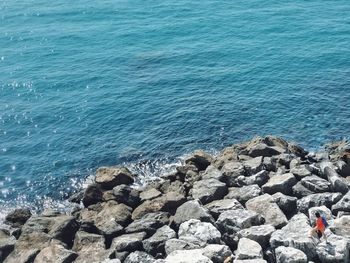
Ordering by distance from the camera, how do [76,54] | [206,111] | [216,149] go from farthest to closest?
[76,54]
[206,111]
[216,149]

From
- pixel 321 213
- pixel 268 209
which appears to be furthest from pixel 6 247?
pixel 321 213

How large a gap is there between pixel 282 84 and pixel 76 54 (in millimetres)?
34213

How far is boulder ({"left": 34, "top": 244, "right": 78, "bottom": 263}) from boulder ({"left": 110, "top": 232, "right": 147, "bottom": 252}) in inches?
122

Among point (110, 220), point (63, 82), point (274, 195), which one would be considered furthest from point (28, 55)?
point (274, 195)

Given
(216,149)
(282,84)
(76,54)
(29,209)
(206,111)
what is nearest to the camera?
(29,209)

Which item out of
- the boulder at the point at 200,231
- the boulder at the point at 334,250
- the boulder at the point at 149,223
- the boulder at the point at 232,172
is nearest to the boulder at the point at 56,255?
the boulder at the point at 149,223

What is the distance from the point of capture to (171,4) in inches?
4011

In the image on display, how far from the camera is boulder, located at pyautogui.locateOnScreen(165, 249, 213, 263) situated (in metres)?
33.0

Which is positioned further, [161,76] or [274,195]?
[161,76]

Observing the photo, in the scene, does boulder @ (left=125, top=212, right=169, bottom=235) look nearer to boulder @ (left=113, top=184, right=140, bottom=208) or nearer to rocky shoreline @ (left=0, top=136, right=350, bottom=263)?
rocky shoreline @ (left=0, top=136, right=350, bottom=263)

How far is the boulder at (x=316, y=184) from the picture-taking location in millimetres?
41469

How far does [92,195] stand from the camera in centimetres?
4794

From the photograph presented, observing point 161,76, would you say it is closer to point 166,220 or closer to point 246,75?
point 246,75

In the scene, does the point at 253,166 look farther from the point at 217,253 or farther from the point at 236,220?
the point at 217,253
